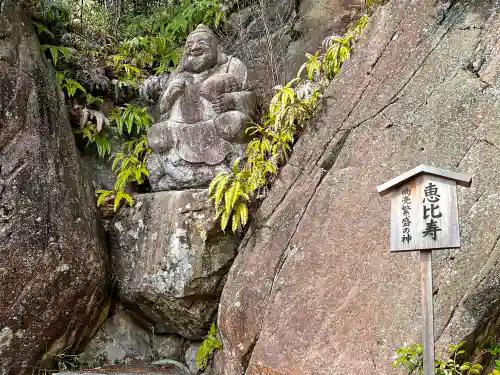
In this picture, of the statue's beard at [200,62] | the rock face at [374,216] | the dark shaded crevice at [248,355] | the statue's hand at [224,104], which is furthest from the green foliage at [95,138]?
the dark shaded crevice at [248,355]

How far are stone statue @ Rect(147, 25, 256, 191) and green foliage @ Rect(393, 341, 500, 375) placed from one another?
11.0 ft

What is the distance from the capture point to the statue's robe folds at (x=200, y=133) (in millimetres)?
6328

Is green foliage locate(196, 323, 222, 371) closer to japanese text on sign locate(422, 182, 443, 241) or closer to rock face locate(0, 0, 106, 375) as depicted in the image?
rock face locate(0, 0, 106, 375)

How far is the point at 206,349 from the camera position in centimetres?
572

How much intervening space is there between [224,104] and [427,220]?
12.6 feet

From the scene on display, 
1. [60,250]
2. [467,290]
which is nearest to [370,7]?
[467,290]

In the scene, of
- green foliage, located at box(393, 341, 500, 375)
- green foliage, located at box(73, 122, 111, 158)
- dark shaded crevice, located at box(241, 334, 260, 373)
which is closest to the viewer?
green foliage, located at box(393, 341, 500, 375)

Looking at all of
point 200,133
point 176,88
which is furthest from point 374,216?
point 176,88

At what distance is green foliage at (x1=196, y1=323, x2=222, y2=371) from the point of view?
5702 mm

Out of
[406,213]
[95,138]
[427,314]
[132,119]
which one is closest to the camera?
[427,314]

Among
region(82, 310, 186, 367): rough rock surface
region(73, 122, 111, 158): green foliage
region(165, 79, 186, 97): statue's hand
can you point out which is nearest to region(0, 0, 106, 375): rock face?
region(82, 310, 186, 367): rough rock surface

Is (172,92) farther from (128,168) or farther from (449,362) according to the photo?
(449,362)

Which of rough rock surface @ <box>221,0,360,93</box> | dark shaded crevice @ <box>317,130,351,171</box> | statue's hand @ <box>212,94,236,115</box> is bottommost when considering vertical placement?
dark shaded crevice @ <box>317,130,351,171</box>

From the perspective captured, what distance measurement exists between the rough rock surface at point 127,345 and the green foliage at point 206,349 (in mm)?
629
